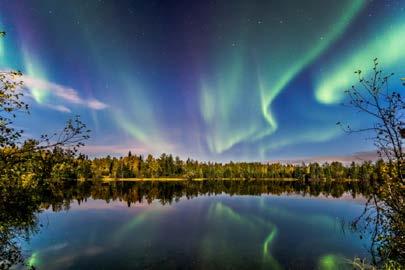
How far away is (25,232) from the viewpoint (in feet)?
97.3

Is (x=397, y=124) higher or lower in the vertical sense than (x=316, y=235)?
higher

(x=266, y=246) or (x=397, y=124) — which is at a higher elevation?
(x=397, y=124)

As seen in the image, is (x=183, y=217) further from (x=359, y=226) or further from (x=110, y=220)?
(x=359, y=226)

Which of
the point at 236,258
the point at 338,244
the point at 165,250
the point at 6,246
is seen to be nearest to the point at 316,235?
the point at 338,244

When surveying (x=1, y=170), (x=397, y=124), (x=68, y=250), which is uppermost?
(x=397, y=124)

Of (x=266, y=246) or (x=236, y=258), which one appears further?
(x=266, y=246)

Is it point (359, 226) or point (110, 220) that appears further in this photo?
point (110, 220)

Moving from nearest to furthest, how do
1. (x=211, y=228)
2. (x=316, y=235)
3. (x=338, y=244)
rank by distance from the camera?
(x=338, y=244) < (x=316, y=235) < (x=211, y=228)

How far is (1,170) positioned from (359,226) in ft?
122

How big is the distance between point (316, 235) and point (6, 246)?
1088 inches

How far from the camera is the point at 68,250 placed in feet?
82.1

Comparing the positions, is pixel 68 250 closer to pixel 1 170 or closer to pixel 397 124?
pixel 1 170

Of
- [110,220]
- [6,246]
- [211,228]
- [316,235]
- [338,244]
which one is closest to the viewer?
[6,246]

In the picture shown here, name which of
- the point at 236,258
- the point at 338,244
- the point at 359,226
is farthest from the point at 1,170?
the point at 359,226
